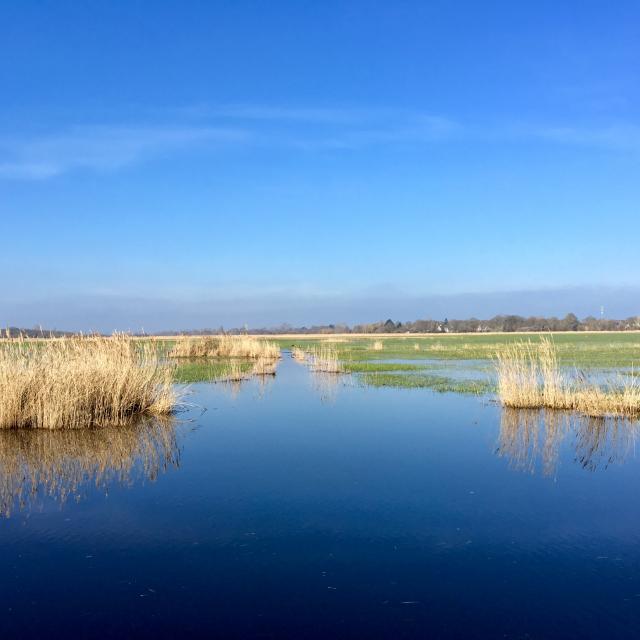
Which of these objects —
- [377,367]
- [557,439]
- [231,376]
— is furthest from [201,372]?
[557,439]

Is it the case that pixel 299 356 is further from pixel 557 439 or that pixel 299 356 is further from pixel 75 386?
pixel 557 439

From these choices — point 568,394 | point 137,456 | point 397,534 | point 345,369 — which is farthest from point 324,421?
point 345,369

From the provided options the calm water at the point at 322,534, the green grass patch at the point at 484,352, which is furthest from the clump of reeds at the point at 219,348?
the calm water at the point at 322,534

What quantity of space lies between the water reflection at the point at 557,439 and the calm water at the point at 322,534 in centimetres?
6

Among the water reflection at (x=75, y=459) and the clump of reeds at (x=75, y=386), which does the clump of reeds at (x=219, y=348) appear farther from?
the water reflection at (x=75, y=459)

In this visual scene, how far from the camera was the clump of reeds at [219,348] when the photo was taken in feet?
112

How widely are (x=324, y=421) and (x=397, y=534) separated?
6699 millimetres

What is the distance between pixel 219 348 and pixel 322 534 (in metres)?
29.5

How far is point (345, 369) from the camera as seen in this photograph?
24.5 metres

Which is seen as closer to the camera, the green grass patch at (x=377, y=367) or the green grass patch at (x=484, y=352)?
the green grass patch at (x=377, y=367)

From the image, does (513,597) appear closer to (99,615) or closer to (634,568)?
(634,568)

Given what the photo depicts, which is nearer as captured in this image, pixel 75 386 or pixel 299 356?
pixel 75 386

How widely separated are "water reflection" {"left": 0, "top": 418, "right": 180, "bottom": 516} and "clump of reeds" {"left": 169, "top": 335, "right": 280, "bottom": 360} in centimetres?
2214

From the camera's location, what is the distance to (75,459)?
9.19 meters
